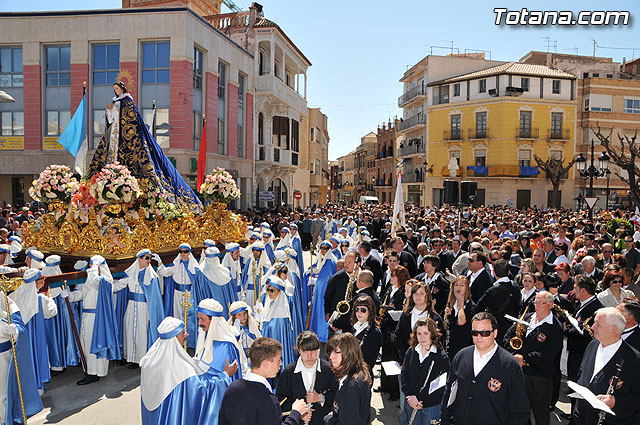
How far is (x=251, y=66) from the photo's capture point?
28.5 meters

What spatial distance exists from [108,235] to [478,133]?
39.2m

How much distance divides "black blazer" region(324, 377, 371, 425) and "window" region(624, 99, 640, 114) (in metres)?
47.6

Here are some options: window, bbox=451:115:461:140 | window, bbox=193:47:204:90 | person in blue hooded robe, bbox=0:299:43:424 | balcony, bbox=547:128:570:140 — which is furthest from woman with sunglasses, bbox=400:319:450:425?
balcony, bbox=547:128:570:140

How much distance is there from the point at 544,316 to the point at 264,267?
18.8 feet

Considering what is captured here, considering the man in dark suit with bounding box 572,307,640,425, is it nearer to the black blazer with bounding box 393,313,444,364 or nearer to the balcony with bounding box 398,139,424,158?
the black blazer with bounding box 393,313,444,364

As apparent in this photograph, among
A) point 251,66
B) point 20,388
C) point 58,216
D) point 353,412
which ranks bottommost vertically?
point 20,388

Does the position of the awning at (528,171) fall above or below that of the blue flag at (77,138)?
above

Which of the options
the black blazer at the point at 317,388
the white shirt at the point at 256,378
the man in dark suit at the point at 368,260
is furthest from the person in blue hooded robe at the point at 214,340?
the man in dark suit at the point at 368,260

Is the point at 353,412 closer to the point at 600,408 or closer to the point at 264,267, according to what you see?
the point at 600,408

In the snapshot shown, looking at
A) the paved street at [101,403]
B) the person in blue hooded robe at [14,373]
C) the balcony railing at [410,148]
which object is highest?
the balcony railing at [410,148]

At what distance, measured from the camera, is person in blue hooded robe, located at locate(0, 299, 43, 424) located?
539cm

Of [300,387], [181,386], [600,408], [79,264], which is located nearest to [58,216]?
[79,264]

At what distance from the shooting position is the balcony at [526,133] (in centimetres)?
4166

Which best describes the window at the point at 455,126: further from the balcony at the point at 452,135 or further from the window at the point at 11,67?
the window at the point at 11,67
